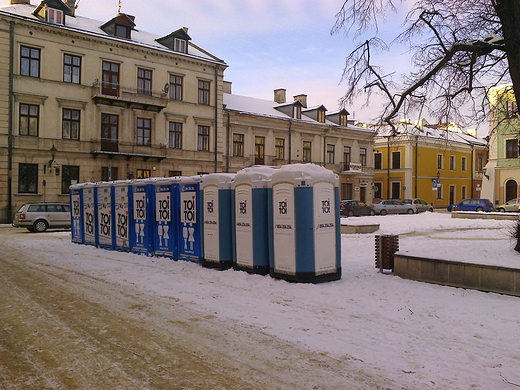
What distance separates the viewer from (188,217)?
38.9ft

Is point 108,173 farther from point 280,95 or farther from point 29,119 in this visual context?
point 280,95

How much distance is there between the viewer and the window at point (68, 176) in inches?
1192

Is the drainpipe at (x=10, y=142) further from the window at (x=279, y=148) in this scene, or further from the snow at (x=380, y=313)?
the window at (x=279, y=148)

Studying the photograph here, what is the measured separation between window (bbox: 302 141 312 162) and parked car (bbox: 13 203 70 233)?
85.6ft

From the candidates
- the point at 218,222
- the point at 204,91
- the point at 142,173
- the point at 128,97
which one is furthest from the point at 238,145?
the point at 218,222

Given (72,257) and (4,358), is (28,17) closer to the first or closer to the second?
(72,257)

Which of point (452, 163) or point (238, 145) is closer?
point (238, 145)

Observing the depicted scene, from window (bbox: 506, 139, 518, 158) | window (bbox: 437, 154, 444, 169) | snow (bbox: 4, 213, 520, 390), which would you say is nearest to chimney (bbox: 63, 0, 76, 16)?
snow (bbox: 4, 213, 520, 390)

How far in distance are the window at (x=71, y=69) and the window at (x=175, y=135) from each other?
297 inches

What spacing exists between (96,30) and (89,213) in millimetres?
21556

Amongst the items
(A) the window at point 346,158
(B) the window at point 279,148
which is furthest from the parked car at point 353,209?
(A) the window at point 346,158

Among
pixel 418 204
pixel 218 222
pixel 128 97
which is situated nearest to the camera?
pixel 218 222

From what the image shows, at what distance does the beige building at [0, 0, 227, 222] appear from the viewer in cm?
2873

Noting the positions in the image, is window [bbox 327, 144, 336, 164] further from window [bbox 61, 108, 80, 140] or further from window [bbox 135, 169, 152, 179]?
window [bbox 61, 108, 80, 140]
